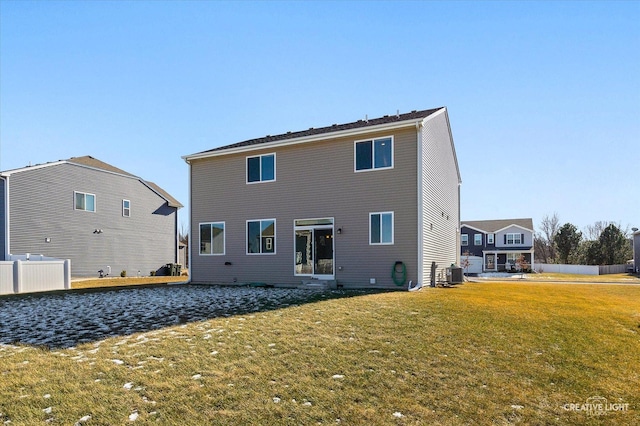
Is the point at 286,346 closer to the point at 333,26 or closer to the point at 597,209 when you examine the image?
the point at 333,26

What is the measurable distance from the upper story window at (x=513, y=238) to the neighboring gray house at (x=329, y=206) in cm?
3225

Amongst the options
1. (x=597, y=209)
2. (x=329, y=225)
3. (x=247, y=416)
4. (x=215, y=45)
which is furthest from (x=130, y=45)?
(x=597, y=209)

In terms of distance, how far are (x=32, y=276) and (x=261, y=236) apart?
9.39 metres

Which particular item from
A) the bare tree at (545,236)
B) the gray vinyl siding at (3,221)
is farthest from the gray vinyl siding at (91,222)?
the bare tree at (545,236)

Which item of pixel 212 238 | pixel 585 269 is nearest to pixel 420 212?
pixel 212 238

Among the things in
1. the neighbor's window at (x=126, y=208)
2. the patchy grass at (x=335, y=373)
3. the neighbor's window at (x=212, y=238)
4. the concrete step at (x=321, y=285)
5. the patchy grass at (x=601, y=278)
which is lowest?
the patchy grass at (x=601, y=278)

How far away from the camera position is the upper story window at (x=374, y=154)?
14.1 m

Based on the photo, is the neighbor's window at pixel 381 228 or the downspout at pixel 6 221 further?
the downspout at pixel 6 221

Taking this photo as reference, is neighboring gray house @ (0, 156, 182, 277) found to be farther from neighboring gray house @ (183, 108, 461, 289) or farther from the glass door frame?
the glass door frame

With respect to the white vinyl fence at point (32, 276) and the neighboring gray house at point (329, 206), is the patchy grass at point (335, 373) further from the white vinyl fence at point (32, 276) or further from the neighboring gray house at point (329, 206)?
the white vinyl fence at point (32, 276)

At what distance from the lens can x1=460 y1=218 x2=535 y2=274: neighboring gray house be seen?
45.6 m

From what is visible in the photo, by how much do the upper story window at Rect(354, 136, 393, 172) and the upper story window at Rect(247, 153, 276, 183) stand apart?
373cm

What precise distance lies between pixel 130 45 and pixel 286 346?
1309 cm

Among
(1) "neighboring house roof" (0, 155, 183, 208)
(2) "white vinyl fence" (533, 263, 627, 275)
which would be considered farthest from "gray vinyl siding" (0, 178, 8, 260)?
(2) "white vinyl fence" (533, 263, 627, 275)
